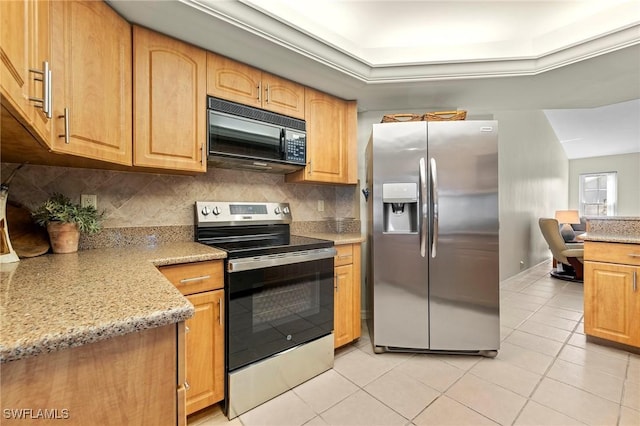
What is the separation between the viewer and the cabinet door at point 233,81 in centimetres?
176

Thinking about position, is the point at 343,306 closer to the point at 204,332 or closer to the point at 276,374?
the point at 276,374

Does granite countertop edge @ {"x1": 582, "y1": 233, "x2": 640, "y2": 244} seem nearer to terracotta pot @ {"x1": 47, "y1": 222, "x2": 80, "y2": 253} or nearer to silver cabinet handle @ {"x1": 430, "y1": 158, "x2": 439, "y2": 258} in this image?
silver cabinet handle @ {"x1": 430, "y1": 158, "x2": 439, "y2": 258}

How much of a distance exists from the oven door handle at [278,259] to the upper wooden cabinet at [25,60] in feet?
3.07

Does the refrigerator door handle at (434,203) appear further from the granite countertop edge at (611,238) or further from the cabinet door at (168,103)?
the cabinet door at (168,103)

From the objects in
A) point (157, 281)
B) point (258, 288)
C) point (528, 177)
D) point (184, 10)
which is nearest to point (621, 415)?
point (258, 288)

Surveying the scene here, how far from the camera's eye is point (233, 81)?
1.84m

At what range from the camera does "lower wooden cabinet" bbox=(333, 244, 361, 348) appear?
2.11m

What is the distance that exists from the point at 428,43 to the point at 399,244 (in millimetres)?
1619

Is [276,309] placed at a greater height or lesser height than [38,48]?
lesser

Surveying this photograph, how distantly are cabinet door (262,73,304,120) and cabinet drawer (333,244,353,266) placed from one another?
1.08m

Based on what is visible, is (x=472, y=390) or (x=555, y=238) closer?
(x=472, y=390)

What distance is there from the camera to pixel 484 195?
205cm

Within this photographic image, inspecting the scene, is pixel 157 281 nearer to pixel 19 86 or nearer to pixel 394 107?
pixel 19 86

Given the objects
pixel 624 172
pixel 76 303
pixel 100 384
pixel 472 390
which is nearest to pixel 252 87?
pixel 76 303
